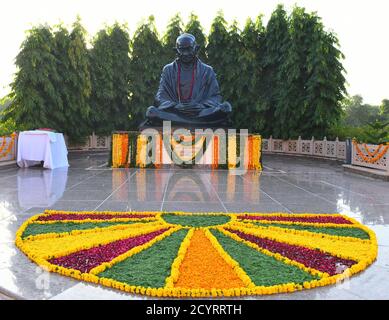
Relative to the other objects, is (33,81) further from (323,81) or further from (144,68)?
(323,81)

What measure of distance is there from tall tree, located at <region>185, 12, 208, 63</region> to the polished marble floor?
12183mm

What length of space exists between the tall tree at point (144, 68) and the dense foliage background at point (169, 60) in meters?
0.05

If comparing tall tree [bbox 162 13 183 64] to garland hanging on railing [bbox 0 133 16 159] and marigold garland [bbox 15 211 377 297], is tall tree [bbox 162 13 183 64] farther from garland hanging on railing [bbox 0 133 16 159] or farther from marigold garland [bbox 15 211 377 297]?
marigold garland [bbox 15 211 377 297]

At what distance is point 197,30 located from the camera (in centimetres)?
2042

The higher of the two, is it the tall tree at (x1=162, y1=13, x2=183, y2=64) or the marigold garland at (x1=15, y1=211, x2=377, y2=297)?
the tall tree at (x1=162, y1=13, x2=183, y2=64)

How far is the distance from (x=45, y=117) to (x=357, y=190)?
12.0 metres

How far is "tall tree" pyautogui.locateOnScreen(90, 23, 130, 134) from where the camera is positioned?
747 inches

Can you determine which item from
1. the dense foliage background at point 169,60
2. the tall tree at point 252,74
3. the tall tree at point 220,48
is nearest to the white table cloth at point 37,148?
the dense foliage background at point 169,60

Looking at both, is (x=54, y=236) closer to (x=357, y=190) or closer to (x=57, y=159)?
(x=357, y=190)

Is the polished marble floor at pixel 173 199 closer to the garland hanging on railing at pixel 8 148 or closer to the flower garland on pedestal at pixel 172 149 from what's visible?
the flower garland on pedestal at pixel 172 149

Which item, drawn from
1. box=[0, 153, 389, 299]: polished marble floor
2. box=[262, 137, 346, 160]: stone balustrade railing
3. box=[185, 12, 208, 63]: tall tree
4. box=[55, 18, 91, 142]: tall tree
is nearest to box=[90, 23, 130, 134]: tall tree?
box=[55, 18, 91, 142]: tall tree

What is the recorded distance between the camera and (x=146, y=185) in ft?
23.9

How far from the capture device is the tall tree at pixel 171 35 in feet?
67.6

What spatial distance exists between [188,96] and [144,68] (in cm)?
896
